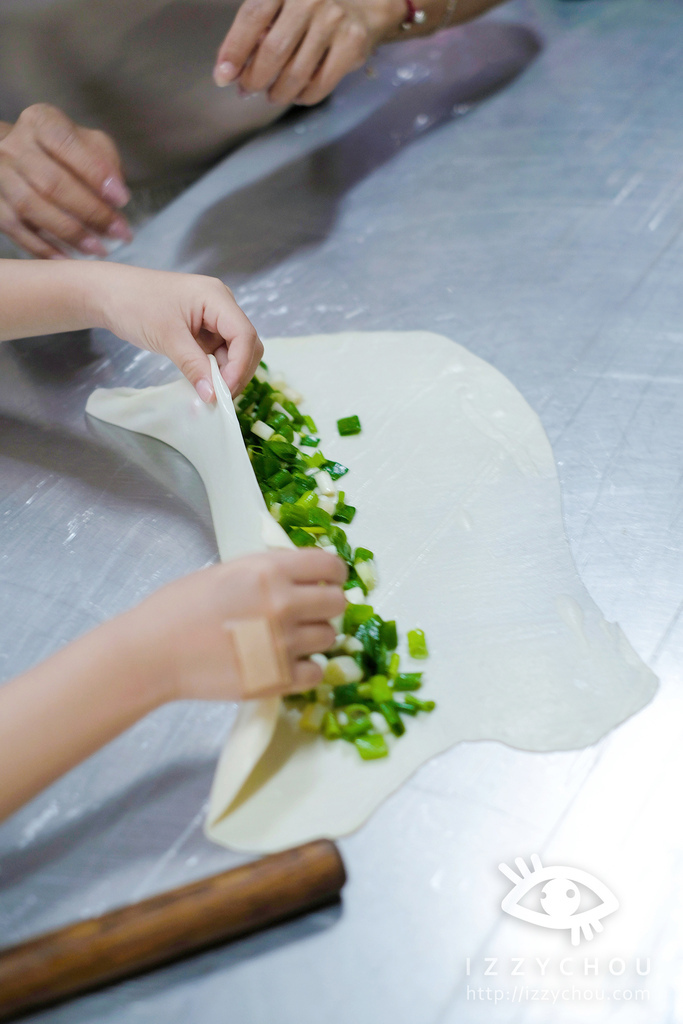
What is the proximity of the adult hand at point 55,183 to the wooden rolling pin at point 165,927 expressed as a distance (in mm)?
979

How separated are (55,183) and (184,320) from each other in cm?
42

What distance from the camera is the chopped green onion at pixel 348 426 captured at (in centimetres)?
105

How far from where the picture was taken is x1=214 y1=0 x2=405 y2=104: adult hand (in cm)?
123

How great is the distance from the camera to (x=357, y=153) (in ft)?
5.08

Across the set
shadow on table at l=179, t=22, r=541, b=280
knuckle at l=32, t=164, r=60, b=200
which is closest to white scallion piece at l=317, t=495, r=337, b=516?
shadow on table at l=179, t=22, r=541, b=280

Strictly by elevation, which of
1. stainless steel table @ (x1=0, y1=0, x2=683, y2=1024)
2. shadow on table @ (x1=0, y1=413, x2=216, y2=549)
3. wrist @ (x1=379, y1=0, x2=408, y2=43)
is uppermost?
wrist @ (x1=379, y1=0, x2=408, y2=43)

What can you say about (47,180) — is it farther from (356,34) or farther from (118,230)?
(356,34)

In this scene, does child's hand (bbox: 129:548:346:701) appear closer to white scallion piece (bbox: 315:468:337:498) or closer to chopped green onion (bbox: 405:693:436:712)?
chopped green onion (bbox: 405:693:436:712)

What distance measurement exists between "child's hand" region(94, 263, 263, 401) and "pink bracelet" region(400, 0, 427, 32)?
2.74 ft

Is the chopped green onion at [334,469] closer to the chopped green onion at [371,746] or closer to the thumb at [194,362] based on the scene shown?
the thumb at [194,362]

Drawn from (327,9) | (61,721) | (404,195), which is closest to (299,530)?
(61,721)

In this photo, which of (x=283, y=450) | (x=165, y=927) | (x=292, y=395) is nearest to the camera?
(x=165, y=927)

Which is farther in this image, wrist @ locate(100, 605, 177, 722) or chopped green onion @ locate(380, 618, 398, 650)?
chopped green onion @ locate(380, 618, 398, 650)

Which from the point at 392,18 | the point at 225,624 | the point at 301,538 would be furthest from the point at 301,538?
the point at 392,18
